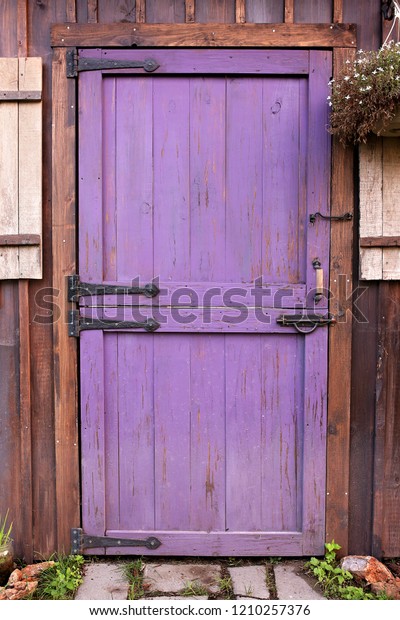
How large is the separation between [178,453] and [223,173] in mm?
1540

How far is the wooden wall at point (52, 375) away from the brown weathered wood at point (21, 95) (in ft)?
0.26

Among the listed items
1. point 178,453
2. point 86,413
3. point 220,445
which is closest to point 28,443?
point 86,413

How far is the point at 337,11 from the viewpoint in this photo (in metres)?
→ 2.88

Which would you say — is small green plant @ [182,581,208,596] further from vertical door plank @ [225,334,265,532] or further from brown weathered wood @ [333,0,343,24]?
brown weathered wood @ [333,0,343,24]

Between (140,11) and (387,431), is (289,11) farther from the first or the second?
(387,431)

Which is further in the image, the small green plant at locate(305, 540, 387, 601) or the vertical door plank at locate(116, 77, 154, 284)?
the vertical door plank at locate(116, 77, 154, 284)

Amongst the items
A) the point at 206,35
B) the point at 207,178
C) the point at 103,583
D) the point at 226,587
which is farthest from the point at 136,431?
the point at 206,35

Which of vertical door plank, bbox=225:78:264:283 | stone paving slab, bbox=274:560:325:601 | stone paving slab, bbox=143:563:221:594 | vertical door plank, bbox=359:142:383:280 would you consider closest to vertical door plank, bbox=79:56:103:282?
vertical door plank, bbox=225:78:264:283

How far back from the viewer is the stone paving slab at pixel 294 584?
108 inches

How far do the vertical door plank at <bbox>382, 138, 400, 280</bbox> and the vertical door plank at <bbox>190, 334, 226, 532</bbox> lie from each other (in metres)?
0.98

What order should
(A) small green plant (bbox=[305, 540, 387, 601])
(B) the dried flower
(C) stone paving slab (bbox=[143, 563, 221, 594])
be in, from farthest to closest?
(C) stone paving slab (bbox=[143, 563, 221, 594])
(A) small green plant (bbox=[305, 540, 387, 601])
(B) the dried flower

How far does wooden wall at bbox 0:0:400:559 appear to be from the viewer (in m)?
2.90

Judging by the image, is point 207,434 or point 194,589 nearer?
point 194,589

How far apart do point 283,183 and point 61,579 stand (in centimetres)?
233
